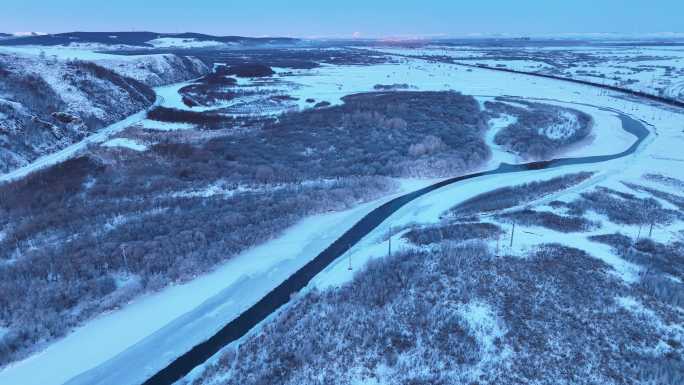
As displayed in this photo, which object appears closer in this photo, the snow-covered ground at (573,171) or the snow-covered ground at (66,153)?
the snow-covered ground at (573,171)

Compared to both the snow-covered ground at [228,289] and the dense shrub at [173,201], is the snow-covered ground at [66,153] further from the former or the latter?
the snow-covered ground at [228,289]

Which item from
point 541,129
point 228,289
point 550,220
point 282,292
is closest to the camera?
point 228,289

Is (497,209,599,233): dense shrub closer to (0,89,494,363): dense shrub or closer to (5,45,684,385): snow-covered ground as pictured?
(5,45,684,385): snow-covered ground

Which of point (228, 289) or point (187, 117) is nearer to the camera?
point (228, 289)

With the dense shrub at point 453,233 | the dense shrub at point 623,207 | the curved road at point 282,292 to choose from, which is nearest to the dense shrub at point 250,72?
the curved road at point 282,292

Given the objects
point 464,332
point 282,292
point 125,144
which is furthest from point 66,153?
point 464,332

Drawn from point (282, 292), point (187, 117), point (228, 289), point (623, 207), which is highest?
point (187, 117)

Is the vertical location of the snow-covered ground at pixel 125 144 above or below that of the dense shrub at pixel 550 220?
above

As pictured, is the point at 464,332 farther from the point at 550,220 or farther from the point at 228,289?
the point at 550,220

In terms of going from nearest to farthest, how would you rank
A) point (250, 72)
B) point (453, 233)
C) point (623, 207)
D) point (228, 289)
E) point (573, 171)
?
Answer: point (228, 289), point (453, 233), point (623, 207), point (573, 171), point (250, 72)

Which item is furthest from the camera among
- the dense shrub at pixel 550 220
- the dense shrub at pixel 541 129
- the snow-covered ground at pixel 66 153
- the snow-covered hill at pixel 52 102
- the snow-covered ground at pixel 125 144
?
the dense shrub at pixel 541 129

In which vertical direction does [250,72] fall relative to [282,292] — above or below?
above

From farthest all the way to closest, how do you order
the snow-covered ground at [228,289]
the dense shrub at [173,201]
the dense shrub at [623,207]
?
the dense shrub at [623,207]
the dense shrub at [173,201]
the snow-covered ground at [228,289]
